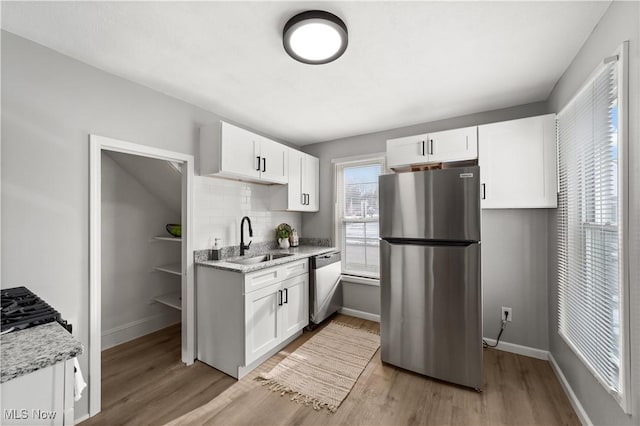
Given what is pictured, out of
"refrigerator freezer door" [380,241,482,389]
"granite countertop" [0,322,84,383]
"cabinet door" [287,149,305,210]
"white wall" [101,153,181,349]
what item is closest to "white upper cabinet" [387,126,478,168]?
"refrigerator freezer door" [380,241,482,389]

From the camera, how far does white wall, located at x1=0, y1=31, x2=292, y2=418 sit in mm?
1547

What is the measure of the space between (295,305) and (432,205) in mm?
1725

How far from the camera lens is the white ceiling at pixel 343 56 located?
140cm

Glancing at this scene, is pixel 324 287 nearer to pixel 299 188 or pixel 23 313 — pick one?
pixel 299 188

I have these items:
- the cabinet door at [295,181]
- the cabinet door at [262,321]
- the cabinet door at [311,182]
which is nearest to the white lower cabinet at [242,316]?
the cabinet door at [262,321]

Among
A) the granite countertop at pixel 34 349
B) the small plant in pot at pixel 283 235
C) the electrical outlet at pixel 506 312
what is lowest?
the electrical outlet at pixel 506 312

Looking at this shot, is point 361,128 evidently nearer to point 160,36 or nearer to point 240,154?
point 240,154

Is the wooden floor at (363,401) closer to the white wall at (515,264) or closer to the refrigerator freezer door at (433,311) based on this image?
the refrigerator freezer door at (433,311)

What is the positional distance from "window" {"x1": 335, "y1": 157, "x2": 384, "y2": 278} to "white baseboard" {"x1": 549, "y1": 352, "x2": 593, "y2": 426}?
5.90ft

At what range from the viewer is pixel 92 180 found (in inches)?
73.1

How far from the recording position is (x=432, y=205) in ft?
7.07

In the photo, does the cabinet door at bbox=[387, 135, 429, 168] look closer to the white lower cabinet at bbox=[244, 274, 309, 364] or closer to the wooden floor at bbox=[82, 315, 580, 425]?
the white lower cabinet at bbox=[244, 274, 309, 364]

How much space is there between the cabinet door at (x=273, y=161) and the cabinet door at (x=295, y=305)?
1.17 m

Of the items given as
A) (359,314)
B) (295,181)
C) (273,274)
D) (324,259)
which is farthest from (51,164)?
(359,314)
